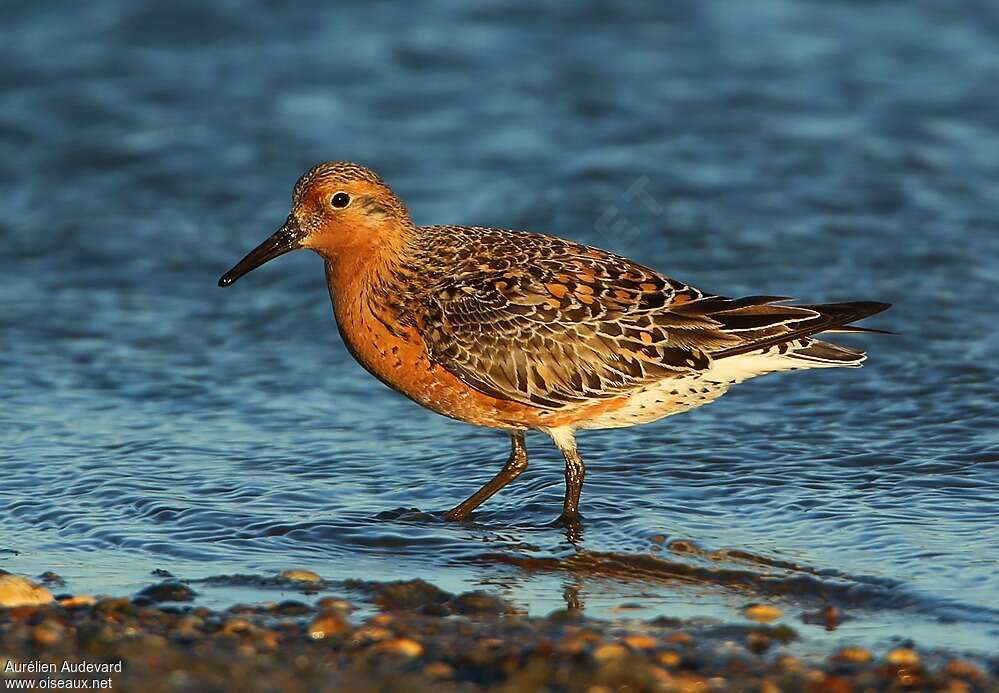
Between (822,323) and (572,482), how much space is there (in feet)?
5.92

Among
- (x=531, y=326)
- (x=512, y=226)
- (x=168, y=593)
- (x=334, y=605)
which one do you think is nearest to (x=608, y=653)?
(x=334, y=605)

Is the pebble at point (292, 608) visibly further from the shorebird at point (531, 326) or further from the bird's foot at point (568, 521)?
the bird's foot at point (568, 521)

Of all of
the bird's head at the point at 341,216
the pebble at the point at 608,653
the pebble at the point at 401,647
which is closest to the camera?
the pebble at the point at 608,653

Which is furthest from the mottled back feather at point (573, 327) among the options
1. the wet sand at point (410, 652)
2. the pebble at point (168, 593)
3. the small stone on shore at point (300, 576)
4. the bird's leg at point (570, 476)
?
the pebble at point (168, 593)

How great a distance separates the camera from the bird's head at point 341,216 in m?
9.17

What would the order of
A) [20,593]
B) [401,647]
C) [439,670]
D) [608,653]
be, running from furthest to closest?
[20,593] < [401,647] < [608,653] < [439,670]

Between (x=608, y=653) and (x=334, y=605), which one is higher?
(x=334, y=605)

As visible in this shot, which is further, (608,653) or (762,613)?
(762,613)

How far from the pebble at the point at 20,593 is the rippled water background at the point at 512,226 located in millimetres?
467

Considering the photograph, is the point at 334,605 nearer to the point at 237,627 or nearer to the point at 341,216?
the point at 237,627

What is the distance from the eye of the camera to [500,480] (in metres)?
9.47

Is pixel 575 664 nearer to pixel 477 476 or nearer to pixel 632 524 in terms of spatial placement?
pixel 632 524

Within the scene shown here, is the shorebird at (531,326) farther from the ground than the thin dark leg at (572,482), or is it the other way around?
the shorebird at (531,326)

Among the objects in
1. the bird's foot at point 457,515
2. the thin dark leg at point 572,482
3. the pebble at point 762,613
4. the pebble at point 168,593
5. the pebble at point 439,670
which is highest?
the thin dark leg at point 572,482
